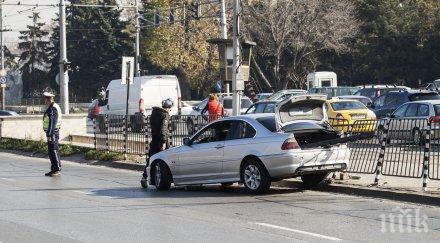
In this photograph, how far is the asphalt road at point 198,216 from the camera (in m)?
10.1

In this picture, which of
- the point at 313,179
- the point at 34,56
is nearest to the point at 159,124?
the point at 313,179

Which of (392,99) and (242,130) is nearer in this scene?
(242,130)

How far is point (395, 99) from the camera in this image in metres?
30.2

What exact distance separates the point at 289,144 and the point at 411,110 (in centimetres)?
1183

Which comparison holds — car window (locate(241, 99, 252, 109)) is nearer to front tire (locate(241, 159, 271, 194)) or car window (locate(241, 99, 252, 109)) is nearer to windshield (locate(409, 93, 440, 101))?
windshield (locate(409, 93, 440, 101))

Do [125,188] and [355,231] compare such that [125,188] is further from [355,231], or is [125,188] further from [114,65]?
[114,65]

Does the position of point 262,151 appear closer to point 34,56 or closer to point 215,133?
point 215,133

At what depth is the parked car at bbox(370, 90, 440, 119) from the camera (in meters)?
28.7

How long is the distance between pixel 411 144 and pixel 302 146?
249cm

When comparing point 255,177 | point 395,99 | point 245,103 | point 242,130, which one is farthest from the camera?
point 245,103

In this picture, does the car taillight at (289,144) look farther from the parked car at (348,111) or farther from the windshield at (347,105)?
the windshield at (347,105)

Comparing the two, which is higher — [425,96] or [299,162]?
[425,96]

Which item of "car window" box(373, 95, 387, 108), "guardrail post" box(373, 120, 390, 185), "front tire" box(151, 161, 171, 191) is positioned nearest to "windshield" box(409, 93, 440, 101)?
"car window" box(373, 95, 387, 108)

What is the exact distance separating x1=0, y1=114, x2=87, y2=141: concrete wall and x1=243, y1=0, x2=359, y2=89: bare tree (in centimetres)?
2366
